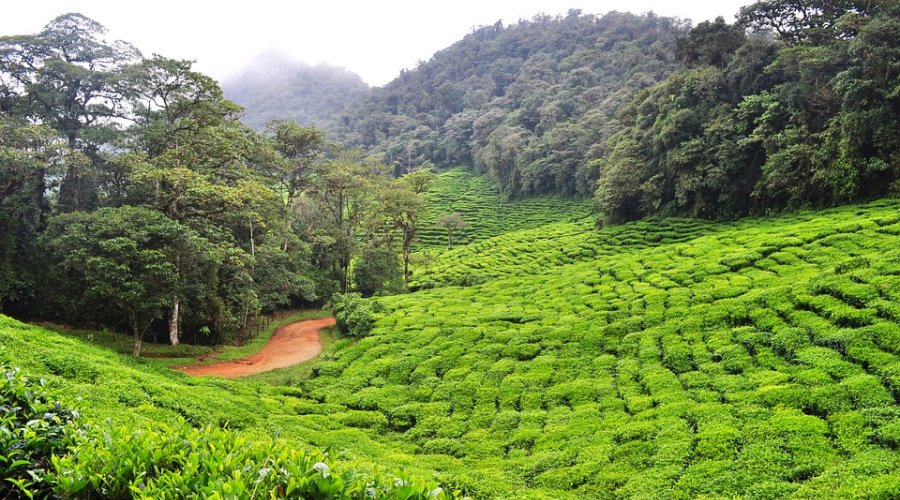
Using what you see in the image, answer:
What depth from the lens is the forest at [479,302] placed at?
22.4 feet

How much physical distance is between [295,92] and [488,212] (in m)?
130

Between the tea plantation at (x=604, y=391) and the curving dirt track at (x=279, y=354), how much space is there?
9.26 ft

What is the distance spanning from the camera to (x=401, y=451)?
411 inches

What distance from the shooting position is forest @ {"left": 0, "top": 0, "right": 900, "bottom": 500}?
6.83 m

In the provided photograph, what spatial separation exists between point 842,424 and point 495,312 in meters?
12.0

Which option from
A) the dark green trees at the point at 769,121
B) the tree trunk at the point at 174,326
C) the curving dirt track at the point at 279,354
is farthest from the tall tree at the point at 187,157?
the dark green trees at the point at 769,121

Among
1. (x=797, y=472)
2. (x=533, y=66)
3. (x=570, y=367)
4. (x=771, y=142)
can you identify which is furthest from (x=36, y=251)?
(x=533, y=66)

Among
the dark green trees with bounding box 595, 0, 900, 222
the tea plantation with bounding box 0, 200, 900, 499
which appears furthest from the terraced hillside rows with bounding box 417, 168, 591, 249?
the tea plantation with bounding box 0, 200, 900, 499

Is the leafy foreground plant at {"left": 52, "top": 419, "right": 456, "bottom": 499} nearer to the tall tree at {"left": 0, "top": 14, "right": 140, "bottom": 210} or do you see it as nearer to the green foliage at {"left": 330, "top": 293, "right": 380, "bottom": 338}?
the green foliage at {"left": 330, "top": 293, "right": 380, "bottom": 338}

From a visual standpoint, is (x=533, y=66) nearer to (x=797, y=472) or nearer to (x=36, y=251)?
(x=36, y=251)

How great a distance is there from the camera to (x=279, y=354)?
21.7 meters

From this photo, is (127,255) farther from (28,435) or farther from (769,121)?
(769,121)

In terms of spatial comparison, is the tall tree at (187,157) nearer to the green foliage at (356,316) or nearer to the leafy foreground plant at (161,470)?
the green foliage at (356,316)

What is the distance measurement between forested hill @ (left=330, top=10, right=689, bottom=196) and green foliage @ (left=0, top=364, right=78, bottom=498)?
50.7 m
